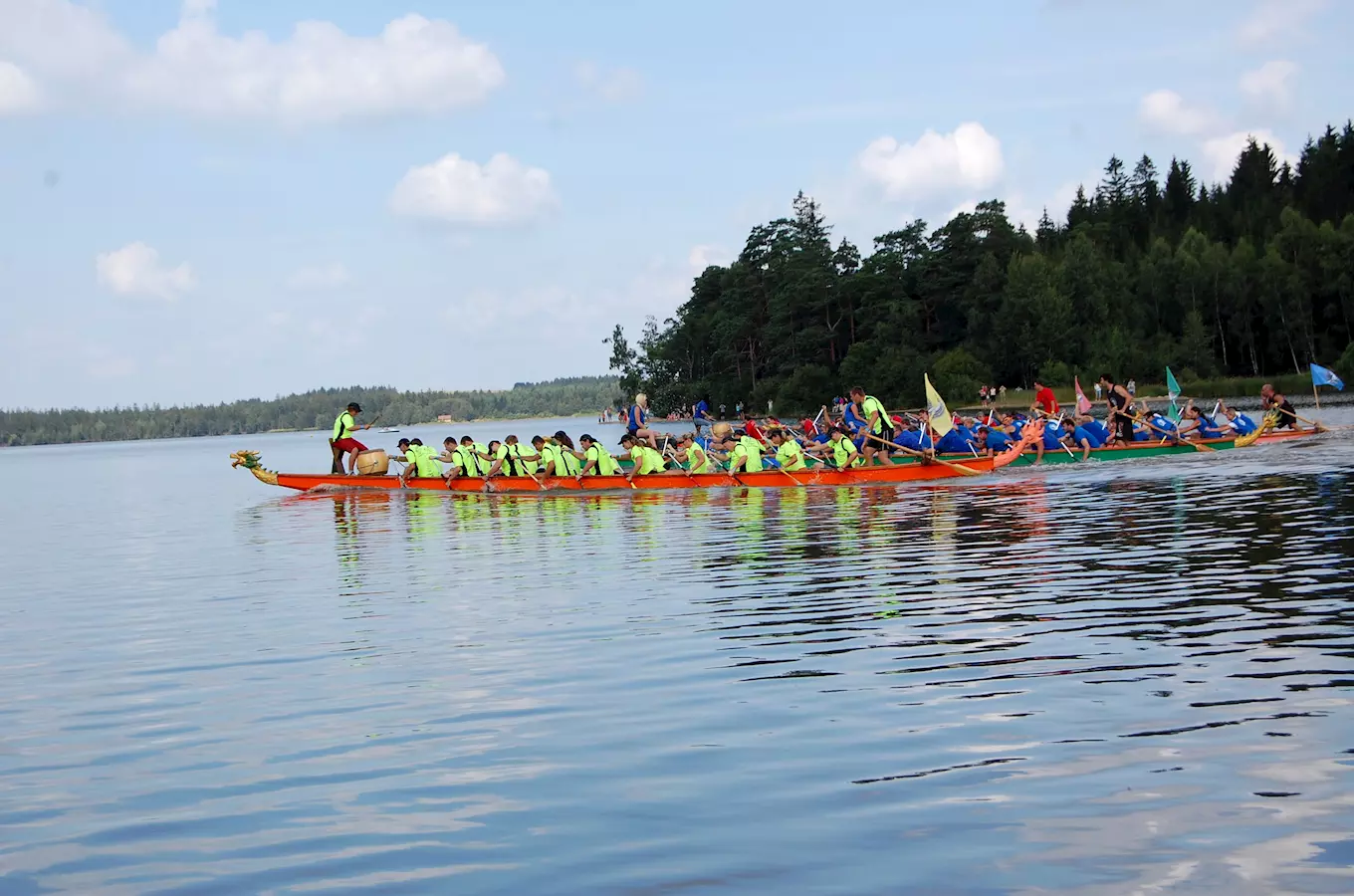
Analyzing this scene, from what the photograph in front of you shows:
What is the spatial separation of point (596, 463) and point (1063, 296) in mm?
72138

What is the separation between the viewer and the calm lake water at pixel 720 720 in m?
6.24

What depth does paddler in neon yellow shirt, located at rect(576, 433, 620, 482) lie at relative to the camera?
3058cm

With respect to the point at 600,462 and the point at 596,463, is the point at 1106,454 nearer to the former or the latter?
the point at 600,462

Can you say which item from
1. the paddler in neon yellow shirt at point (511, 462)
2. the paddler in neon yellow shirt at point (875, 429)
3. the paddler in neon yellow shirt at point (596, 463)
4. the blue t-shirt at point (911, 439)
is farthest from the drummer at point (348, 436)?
the blue t-shirt at point (911, 439)

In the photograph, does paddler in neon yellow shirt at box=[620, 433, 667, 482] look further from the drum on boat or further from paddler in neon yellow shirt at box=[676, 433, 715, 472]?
the drum on boat

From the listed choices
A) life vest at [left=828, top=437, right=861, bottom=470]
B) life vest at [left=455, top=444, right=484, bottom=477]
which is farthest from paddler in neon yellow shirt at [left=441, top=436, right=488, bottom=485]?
life vest at [left=828, top=437, right=861, bottom=470]

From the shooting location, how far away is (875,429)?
29172 millimetres

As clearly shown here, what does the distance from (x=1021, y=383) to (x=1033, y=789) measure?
3802 inches

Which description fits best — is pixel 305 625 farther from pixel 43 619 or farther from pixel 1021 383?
pixel 1021 383

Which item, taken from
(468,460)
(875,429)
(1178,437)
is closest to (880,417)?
(875,429)

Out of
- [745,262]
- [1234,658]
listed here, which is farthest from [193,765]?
[745,262]

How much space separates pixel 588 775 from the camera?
305 inches

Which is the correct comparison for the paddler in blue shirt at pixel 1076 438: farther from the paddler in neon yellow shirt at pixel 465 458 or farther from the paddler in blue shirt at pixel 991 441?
the paddler in neon yellow shirt at pixel 465 458

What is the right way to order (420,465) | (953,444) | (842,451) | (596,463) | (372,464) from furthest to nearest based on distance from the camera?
(372,464) → (420,465) → (596,463) → (953,444) → (842,451)
